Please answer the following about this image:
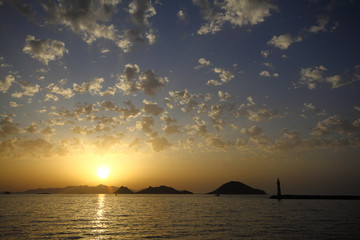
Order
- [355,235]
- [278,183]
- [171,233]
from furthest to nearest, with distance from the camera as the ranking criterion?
[278,183], [171,233], [355,235]

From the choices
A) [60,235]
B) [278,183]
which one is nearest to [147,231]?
[60,235]

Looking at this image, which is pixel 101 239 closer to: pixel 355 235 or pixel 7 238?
pixel 7 238

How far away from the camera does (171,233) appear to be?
3897 cm

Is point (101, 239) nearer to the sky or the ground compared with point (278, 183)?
nearer to the ground

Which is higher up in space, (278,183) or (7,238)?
(278,183)

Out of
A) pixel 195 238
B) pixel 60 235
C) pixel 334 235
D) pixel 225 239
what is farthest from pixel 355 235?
pixel 60 235

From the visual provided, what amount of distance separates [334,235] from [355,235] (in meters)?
2.77

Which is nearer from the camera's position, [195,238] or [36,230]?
[195,238]

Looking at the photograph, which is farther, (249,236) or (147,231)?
(147,231)

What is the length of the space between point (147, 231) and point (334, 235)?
91.2ft

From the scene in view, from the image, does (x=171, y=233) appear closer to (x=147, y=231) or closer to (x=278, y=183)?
(x=147, y=231)

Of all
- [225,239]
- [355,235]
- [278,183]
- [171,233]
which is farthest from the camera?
[278,183]

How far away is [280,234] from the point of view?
1475 inches

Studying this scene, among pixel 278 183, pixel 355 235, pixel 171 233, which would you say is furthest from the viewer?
pixel 278 183
